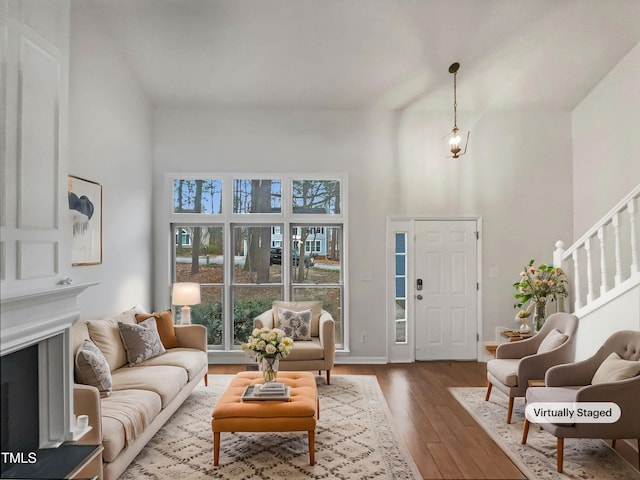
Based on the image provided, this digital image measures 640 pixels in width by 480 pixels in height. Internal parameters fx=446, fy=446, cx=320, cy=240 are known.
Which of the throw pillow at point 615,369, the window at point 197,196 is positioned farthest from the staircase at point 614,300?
the window at point 197,196

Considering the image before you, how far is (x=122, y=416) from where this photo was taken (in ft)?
9.41

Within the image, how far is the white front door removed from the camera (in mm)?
5977

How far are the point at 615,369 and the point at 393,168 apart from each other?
3.53 metres

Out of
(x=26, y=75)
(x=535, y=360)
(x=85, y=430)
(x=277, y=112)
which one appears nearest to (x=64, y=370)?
(x=85, y=430)

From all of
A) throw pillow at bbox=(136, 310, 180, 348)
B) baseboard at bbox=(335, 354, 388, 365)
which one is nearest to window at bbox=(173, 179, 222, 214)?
throw pillow at bbox=(136, 310, 180, 348)

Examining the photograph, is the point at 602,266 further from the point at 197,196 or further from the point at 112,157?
the point at 112,157

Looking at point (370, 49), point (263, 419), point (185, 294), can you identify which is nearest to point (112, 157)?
point (185, 294)

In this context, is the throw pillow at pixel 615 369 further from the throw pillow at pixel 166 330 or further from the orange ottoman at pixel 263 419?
the throw pillow at pixel 166 330

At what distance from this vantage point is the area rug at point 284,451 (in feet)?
9.80

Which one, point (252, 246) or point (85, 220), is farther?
point (252, 246)

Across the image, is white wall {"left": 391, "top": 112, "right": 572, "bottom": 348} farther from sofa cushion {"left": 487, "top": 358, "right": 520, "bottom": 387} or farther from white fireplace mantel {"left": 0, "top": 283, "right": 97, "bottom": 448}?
white fireplace mantel {"left": 0, "top": 283, "right": 97, "bottom": 448}

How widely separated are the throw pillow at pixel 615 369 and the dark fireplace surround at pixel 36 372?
349 cm

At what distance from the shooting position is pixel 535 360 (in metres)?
3.80

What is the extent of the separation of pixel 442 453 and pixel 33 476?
259 cm
